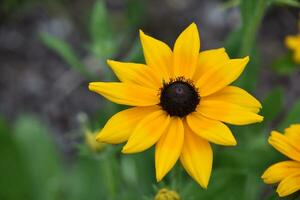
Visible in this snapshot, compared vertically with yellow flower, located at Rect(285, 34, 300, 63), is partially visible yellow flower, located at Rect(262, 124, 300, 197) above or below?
below

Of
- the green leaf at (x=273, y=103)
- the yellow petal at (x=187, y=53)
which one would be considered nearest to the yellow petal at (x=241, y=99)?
the yellow petal at (x=187, y=53)

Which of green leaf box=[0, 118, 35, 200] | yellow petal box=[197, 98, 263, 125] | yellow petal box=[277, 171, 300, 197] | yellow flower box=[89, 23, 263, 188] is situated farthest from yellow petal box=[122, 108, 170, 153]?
green leaf box=[0, 118, 35, 200]

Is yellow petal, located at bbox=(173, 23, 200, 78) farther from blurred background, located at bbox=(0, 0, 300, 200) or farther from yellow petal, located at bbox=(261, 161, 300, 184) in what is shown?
blurred background, located at bbox=(0, 0, 300, 200)

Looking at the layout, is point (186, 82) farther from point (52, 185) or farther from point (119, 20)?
point (119, 20)

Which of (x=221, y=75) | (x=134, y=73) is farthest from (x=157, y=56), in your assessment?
(x=221, y=75)

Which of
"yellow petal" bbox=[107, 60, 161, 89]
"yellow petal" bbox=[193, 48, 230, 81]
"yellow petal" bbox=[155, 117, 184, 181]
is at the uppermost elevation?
"yellow petal" bbox=[107, 60, 161, 89]

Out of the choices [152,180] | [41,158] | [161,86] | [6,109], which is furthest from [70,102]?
[161,86]
